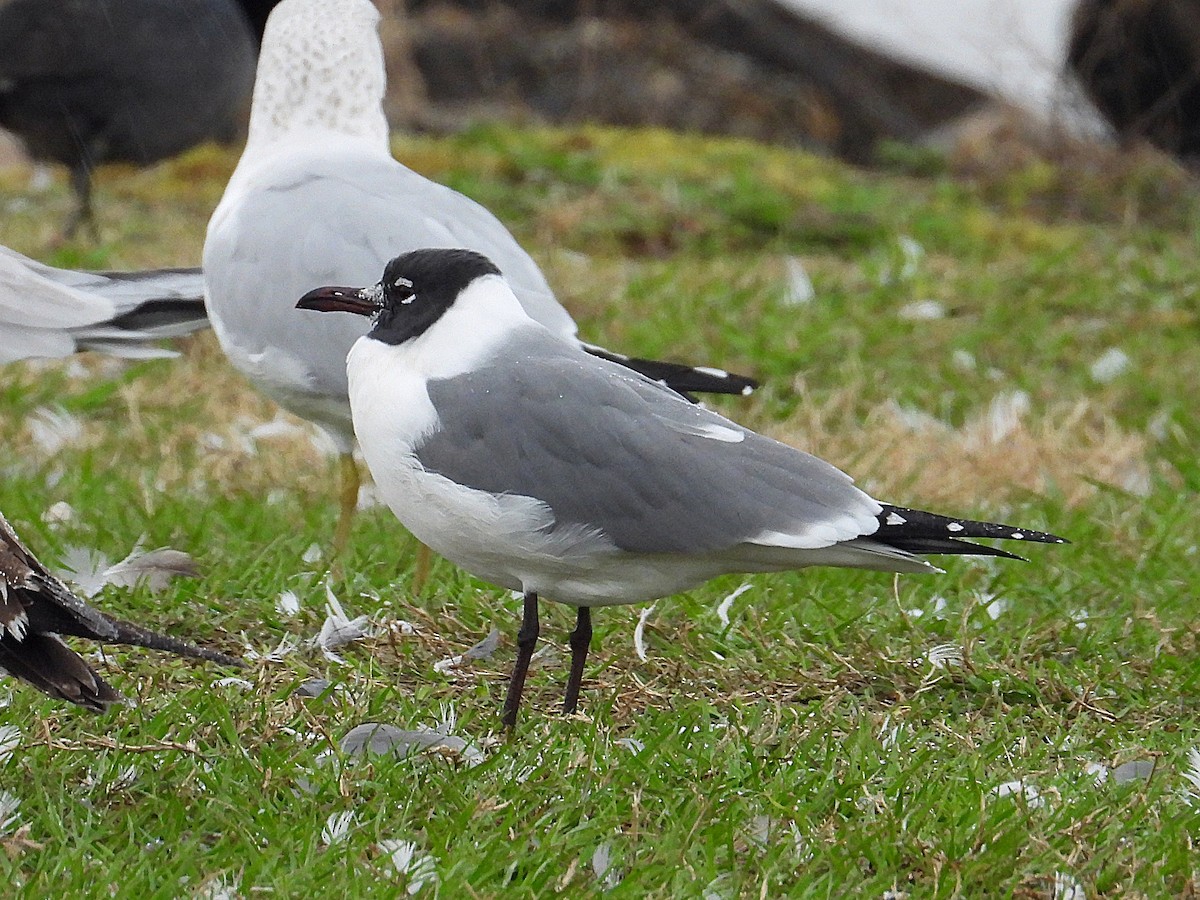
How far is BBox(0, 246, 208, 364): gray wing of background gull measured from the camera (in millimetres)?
4172

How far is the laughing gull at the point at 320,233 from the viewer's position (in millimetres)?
4098

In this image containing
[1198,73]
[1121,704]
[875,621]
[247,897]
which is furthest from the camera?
[1198,73]

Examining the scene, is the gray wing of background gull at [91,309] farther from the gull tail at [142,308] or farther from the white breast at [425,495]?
the white breast at [425,495]

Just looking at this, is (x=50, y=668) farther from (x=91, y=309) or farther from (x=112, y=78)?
(x=112, y=78)

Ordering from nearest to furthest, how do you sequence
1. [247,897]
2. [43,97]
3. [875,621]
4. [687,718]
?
1. [247,897]
2. [687,718]
3. [875,621]
4. [43,97]

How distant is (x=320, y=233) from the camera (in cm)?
416

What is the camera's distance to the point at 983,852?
2.72 meters

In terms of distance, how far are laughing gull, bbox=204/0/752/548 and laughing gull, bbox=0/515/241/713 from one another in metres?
1.41

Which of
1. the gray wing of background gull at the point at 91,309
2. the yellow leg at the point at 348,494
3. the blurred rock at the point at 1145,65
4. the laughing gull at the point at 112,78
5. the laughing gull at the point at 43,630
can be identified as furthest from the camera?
the blurred rock at the point at 1145,65

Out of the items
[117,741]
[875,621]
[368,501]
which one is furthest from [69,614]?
[368,501]

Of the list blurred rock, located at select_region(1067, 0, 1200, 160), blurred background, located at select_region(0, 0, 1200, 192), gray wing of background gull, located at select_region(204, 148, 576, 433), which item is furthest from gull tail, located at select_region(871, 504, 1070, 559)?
blurred rock, located at select_region(1067, 0, 1200, 160)

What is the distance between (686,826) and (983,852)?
46 centimetres

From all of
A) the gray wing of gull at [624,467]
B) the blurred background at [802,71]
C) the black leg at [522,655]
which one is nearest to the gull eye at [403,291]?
the gray wing of gull at [624,467]

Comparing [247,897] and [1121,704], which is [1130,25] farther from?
[247,897]
